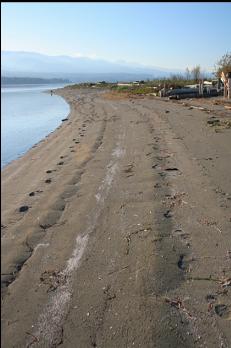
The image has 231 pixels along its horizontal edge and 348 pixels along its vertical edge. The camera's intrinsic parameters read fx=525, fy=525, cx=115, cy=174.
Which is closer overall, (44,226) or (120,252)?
(120,252)

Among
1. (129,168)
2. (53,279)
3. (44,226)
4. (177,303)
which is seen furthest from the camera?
(129,168)

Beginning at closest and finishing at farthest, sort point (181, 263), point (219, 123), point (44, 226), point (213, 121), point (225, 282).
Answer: point (225, 282) → point (181, 263) → point (44, 226) → point (219, 123) → point (213, 121)

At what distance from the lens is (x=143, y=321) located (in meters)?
5.59

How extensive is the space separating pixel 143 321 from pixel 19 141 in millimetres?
19553

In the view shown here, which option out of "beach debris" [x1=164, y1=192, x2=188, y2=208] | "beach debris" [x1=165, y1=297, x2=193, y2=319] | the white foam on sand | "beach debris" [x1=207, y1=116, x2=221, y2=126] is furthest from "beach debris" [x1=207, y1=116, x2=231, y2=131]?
"beach debris" [x1=165, y1=297, x2=193, y2=319]

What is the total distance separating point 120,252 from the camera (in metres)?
7.61

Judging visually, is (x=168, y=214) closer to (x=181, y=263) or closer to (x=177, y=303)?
(x=181, y=263)

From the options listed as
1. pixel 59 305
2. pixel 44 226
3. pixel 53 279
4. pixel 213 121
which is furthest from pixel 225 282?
pixel 213 121

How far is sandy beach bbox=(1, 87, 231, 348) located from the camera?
17.9 feet

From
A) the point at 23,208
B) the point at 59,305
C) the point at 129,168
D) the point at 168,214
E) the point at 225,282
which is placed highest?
the point at 129,168

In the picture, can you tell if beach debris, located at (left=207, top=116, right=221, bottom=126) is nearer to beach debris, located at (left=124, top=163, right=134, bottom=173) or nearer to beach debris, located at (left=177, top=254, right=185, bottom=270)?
beach debris, located at (left=124, top=163, right=134, bottom=173)

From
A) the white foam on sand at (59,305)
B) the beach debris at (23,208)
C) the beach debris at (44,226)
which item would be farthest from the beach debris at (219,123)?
the white foam on sand at (59,305)

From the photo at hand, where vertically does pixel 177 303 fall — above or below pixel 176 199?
below

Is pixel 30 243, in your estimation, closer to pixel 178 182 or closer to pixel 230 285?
pixel 230 285
